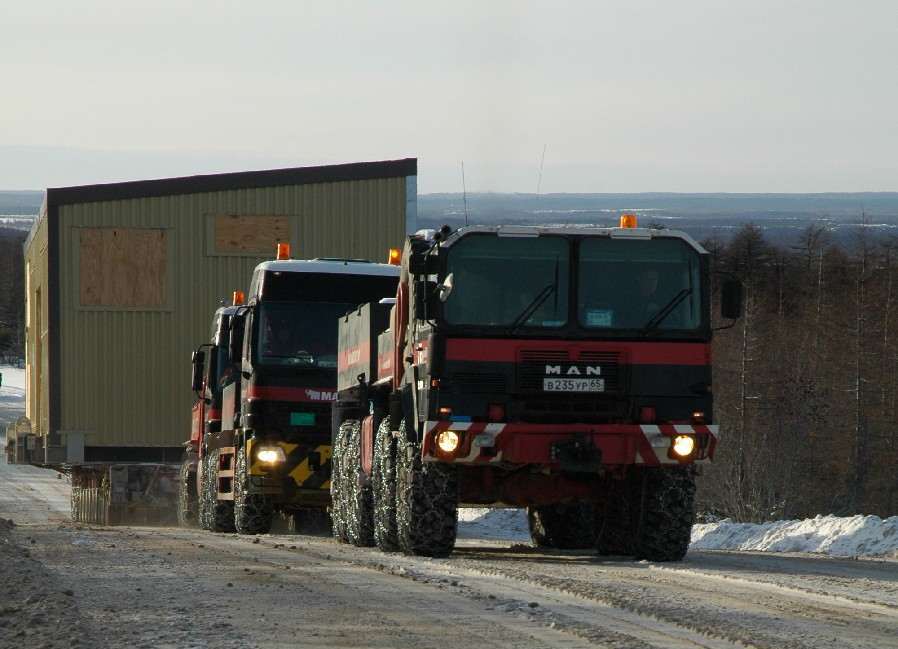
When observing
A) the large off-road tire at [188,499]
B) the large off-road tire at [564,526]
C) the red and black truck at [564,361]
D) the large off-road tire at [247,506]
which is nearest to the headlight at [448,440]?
the red and black truck at [564,361]

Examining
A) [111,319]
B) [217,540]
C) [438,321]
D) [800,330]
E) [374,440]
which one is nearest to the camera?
[438,321]

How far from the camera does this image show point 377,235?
35406 millimetres

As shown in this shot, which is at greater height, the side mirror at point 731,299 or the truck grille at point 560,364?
the side mirror at point 731,299

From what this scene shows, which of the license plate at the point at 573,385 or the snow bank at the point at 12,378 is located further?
the snow bank at the point at 12,378

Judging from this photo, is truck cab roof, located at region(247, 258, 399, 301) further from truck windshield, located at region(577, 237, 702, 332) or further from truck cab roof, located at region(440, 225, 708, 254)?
truck windshield, located at region(577, 237, 702, 332)

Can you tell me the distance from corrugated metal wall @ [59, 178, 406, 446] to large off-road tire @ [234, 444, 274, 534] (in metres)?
13.9

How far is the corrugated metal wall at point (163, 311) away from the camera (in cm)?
3416

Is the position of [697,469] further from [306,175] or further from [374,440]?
[306,175]

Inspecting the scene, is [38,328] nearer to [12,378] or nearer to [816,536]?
[816,536]

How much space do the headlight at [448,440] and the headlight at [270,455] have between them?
7167 mm

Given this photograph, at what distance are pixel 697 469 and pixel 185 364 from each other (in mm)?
22215

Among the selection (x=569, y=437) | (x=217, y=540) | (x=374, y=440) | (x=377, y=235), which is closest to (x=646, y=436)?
(x=569, y=437)

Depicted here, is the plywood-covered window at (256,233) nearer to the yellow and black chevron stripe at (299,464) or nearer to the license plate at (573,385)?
the yellow and black chevron stripe at (299,464)

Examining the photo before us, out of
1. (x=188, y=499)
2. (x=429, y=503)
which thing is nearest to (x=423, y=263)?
(x=429, y=503)
